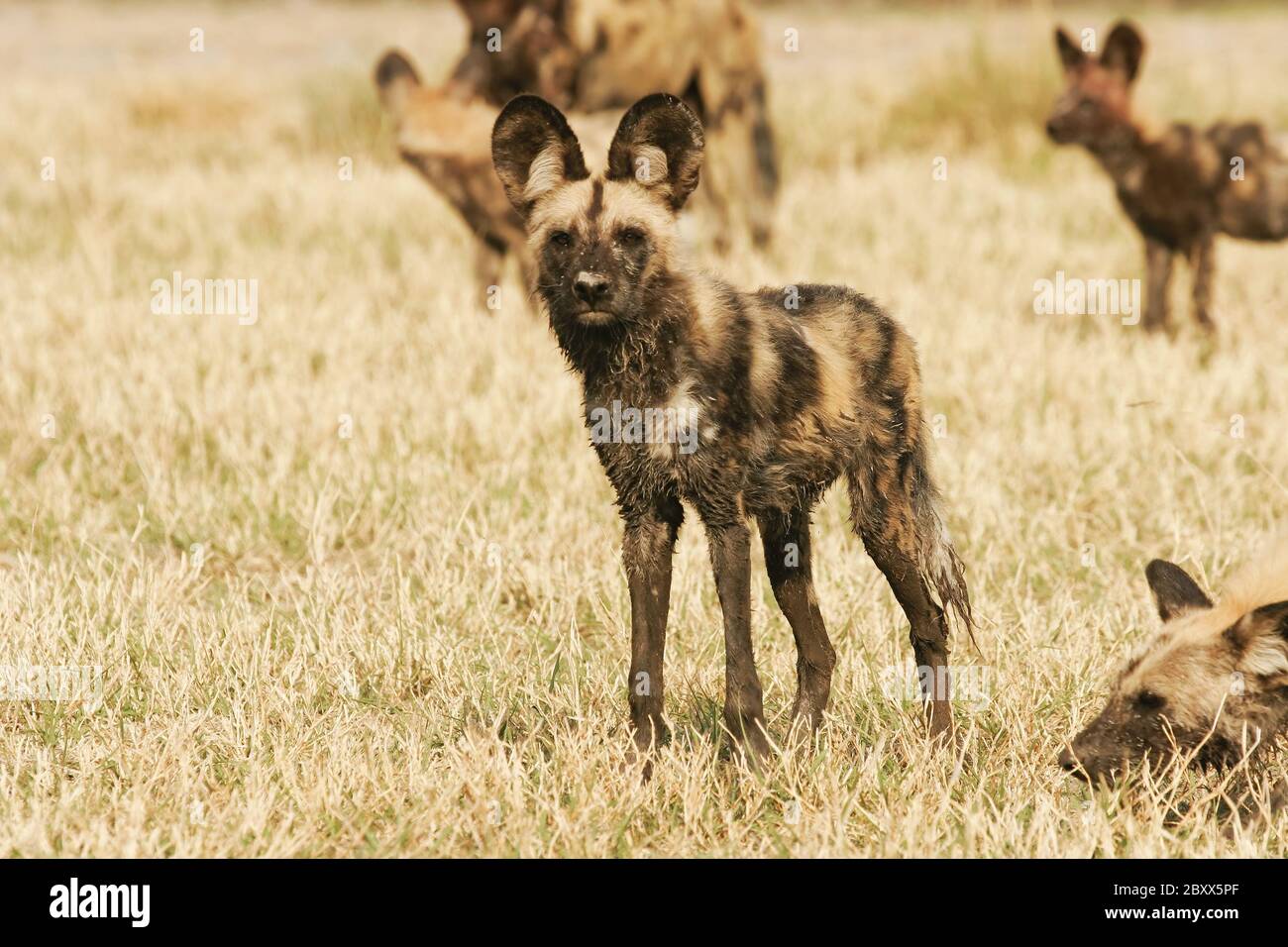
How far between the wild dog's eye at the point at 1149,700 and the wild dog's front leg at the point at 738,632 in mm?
1022

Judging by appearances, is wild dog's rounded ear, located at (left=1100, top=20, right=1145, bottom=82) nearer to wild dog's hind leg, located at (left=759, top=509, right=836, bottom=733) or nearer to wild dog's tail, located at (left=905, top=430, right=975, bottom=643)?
wild dog's tail, located at (left=905, top=430, right=975, bottom=643)

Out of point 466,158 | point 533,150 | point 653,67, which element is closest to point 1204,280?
point 653,67

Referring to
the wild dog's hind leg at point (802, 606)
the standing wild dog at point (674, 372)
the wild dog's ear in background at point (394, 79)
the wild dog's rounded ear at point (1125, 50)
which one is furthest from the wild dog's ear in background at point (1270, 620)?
the wild dog's ear in background at point (394, 79)

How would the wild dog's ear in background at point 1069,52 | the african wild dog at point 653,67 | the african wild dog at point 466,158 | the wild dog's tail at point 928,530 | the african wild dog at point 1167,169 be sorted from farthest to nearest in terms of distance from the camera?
the african wild dog at point 653,67 < the wild dog's ear in background at point 1069,52 < the african wild dog at point 1167,169 < the african wild dog at point 466,158 < the wild dog's tail at point 928,530

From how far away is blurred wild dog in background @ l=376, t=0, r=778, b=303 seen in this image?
9.88 m

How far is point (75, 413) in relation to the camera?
25.6ft

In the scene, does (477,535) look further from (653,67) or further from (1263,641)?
(653,67)

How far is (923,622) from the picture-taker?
192 inches

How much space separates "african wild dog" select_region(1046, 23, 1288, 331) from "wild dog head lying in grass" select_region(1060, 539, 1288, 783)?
589cm

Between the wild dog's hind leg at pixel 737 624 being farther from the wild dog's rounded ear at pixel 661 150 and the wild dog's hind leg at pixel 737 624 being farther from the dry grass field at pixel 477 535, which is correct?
the wild dog's rounded ear at pixel 661 150

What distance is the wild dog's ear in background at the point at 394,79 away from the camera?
407 inches

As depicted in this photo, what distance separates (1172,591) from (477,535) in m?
2.67
